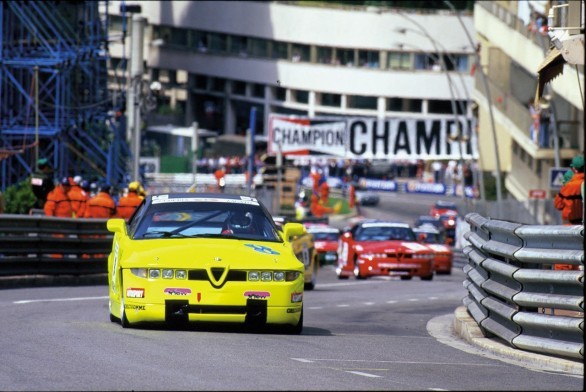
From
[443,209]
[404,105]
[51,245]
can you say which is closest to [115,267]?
[51,245]

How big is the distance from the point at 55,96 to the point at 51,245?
115 feet

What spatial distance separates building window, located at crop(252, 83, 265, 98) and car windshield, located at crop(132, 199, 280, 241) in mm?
102887

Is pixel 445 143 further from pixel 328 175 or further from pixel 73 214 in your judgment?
pixel 328 175

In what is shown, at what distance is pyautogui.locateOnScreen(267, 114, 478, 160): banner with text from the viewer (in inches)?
2287

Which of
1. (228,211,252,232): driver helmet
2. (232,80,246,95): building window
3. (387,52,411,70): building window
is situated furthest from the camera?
(232,80,246,95): building window

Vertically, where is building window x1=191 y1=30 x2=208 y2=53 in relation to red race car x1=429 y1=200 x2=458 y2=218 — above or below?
above

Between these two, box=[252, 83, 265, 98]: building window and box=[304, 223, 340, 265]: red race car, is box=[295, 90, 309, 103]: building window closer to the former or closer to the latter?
box=[252, 83, 265, 98]: building window

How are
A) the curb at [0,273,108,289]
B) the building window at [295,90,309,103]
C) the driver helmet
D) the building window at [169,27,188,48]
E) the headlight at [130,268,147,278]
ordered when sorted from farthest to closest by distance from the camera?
the building window at [169,27,188,48]
the building window at [295,90,309,103]
the curb at [0,273,108,289]
the driver helmet
the headlight at [130,268,147,278]

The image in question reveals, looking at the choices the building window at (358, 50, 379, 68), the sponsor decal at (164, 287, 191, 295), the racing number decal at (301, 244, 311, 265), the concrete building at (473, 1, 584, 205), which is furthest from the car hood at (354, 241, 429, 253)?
the building window at (358, 50, 379, 68)

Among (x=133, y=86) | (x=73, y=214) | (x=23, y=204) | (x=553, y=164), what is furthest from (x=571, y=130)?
(x=73, y=214)

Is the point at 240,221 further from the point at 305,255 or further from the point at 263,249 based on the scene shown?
the point at 305,255

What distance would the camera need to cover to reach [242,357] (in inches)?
462

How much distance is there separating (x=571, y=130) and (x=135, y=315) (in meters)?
47.6

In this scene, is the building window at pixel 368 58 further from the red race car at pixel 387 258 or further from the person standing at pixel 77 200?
the person standing at pixel 77 200
